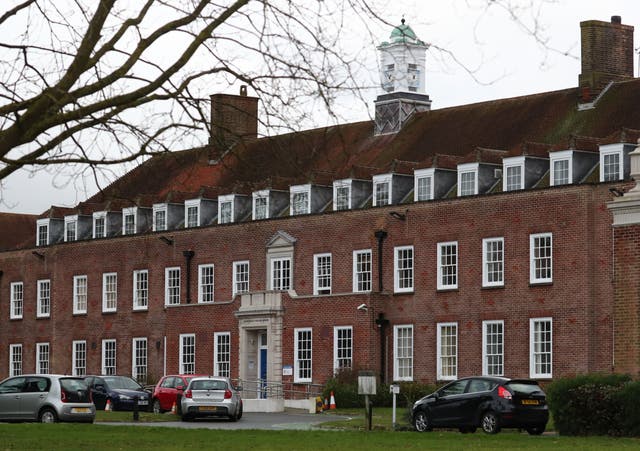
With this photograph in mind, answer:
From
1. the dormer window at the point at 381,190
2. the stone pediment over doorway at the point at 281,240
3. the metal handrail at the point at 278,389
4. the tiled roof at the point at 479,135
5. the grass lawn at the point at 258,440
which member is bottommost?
the metal handrail at the point at 278,389

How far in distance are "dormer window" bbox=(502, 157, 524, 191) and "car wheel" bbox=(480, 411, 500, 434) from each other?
17.3m

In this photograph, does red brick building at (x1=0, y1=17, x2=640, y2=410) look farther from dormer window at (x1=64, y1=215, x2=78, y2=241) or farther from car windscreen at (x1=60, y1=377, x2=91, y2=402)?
car windscreen at (x1=60, y1=377, x2=91, y2=402)

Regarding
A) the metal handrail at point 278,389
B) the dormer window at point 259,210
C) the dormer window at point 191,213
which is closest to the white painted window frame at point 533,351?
the metal handrail at point 278,389

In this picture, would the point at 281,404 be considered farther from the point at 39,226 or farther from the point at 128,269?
the point at 39,226

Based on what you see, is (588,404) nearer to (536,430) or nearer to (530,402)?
(530,402)

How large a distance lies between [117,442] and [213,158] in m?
9.99

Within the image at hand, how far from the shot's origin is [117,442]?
3009 centimetres

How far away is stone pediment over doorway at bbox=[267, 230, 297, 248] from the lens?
6138 cm

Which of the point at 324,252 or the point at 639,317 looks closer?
the point at 639,317

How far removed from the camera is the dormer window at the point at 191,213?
67.0m

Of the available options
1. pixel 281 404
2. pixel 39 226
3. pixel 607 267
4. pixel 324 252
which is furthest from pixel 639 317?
pixel 39 226

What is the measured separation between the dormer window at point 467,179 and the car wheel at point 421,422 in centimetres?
1694

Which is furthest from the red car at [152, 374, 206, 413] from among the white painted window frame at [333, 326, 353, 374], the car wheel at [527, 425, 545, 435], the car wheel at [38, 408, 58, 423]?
the car wheel at [527, 425, 545, 435]

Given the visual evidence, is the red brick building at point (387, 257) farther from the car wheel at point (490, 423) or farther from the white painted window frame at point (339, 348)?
the car wheel at point (490, 423)
